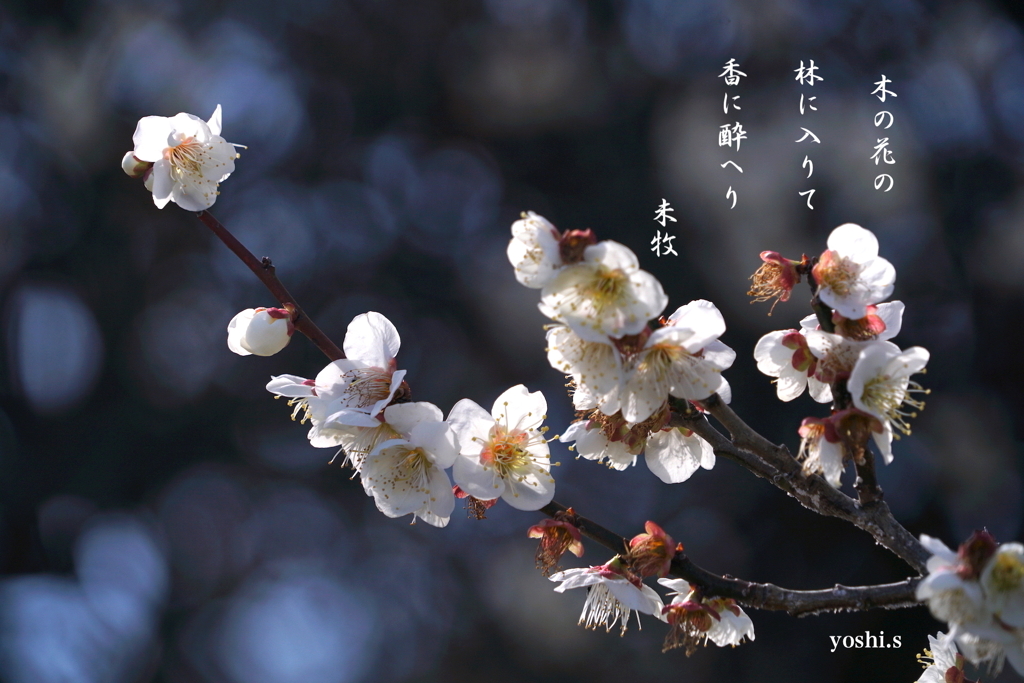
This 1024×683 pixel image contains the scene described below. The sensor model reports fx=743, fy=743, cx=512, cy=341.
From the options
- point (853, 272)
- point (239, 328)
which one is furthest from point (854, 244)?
point (239, 328)

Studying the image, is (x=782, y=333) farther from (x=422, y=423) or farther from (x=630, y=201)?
(x=630, y=201)

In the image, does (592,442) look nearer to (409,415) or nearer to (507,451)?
(507,451)

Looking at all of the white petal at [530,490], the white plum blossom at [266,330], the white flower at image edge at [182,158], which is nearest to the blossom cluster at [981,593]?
the white petal at [530,490]

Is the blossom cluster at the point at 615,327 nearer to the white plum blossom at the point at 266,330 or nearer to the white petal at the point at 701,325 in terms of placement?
the white petal at the point at 701,325

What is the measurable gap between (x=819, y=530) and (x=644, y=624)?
0.71 metres

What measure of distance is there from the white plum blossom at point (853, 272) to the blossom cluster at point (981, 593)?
0.22m

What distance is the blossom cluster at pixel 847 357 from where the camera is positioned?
0.61 m

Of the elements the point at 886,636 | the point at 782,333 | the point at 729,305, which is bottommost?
the point at 782,333

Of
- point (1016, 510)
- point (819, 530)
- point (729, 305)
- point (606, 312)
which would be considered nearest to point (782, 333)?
point (606, 312)

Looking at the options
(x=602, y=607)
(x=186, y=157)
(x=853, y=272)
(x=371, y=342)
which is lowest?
(x=602, y=607)

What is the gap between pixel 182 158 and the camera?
0.79 meters

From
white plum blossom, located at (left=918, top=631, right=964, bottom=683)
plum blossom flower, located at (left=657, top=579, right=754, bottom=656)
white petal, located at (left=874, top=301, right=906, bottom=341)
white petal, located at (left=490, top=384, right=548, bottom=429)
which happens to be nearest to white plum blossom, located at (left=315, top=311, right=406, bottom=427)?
white petal, located at (left=490, top=384, right=548, bottom=429)

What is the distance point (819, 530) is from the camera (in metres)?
2.64

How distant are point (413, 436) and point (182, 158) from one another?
0.41 m
